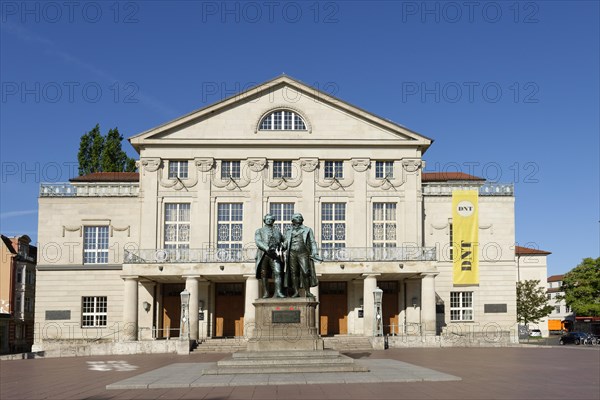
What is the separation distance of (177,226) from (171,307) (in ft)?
17.2

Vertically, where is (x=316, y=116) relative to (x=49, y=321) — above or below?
above

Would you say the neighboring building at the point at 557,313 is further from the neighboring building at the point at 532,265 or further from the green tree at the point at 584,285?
the green tree at the point at 584,285

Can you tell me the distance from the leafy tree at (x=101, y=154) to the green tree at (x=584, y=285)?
43.9 m

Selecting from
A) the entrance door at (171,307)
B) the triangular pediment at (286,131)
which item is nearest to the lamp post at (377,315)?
the triangular pediment at (286,131)

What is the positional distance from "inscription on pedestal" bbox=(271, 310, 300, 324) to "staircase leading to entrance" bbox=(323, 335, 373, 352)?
1542 cm

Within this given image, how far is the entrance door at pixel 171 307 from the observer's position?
45.8 m

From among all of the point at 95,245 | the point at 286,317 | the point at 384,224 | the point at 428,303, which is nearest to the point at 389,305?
the point at 384,224

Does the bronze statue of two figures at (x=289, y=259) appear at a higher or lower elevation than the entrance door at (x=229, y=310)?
higher

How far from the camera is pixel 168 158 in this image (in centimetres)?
4625

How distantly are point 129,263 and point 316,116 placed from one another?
15150mm

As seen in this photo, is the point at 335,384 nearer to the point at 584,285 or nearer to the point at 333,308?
the point at 333,308

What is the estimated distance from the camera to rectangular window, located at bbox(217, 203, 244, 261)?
45.3 metres

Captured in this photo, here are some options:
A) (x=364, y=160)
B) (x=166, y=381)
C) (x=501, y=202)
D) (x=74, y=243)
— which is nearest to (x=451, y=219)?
(x=501, y=202)

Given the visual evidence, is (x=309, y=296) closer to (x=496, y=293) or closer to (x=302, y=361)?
(x=302, y=361)
